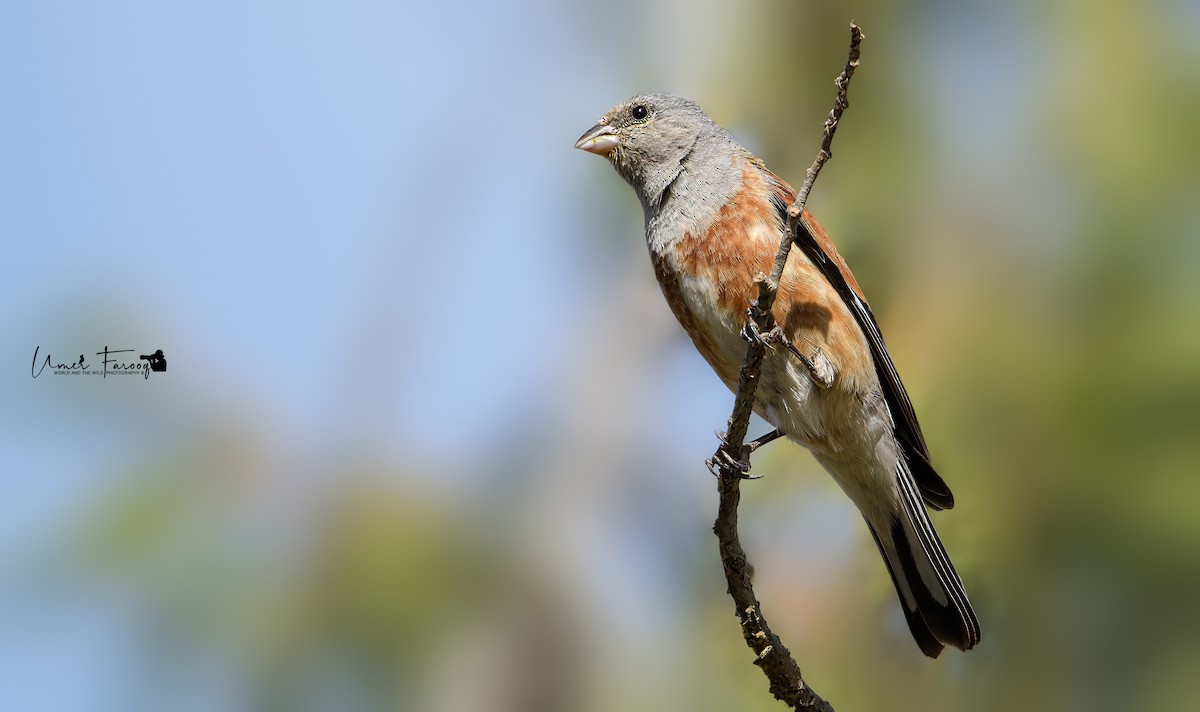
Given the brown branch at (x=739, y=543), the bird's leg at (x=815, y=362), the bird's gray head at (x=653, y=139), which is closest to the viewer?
the brown branch at (x=739, y=543)

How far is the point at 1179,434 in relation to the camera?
19.4ft

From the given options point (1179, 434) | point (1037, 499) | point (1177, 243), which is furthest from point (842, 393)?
point (1177, 243)

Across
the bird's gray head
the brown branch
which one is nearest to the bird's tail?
the brown branch

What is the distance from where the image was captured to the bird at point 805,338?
4645 millimetres


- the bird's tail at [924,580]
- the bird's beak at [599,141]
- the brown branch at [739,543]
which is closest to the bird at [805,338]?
the bird's tail at [924,580]

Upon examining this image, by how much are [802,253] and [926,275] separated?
2.22 meters

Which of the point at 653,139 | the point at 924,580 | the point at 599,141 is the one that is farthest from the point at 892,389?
the point at 599,141

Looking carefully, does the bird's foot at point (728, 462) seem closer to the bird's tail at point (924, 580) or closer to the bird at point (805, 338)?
the bird at point (805, 338)

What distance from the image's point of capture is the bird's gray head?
5.27 meters

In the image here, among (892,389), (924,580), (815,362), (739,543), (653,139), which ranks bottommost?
(924,580)

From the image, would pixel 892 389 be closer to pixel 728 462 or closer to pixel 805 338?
pixel 805 338

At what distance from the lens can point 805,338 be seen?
472 cm

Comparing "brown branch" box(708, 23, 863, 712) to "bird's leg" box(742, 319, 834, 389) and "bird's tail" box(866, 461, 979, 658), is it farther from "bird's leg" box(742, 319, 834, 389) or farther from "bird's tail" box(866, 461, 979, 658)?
"bird's tail" box(866, 461, 979, 658)

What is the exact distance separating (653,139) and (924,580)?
251cm
